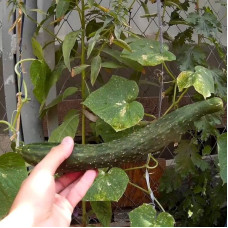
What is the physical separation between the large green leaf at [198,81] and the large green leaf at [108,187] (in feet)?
0.74

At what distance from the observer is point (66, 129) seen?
1162 millimetres

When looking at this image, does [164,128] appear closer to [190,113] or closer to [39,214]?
[190,113]

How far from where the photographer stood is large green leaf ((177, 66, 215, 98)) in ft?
3.35

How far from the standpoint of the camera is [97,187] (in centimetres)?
108

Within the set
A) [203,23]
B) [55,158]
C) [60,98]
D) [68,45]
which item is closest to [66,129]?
[60,98]

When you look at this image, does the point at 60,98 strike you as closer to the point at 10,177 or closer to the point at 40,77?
the point at 40,77

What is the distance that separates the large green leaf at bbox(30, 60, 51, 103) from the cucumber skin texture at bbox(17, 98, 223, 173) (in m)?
0.22

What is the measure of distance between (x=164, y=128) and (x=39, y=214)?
0.28 meters

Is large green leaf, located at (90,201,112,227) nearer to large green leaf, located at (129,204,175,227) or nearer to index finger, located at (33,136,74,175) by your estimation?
large green leaf, located at (129,204,175,227)

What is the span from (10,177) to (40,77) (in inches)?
10.9

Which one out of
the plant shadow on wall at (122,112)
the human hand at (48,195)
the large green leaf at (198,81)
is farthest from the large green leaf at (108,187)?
the large green leaf at (198,81)

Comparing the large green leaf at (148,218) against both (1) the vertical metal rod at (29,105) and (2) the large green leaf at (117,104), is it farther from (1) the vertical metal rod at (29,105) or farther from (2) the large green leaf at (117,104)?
(1) the vertical metal rod at (29,105)

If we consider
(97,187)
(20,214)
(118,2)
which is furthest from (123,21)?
(20,214)

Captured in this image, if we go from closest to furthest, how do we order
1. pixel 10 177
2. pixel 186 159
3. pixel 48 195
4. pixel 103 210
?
1. pixel 48 195
2. pixel 10 177
3. pixel 103 210
4. pixel 186 159
